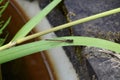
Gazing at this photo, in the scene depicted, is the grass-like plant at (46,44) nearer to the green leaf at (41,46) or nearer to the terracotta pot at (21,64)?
the green leaf at (41,46)

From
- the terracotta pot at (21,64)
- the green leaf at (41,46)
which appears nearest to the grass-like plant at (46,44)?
the green leaf at (41,46)

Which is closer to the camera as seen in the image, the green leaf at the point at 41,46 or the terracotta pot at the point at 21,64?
the green leaf at the point at 41,46

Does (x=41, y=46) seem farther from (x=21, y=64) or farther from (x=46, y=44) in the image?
(x=21, y=64)

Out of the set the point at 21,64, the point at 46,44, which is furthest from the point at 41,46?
the point at 21,64

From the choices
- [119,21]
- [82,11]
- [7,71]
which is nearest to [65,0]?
[82,11]

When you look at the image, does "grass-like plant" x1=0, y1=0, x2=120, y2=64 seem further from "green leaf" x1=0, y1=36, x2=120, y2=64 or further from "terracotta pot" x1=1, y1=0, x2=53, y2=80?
"terracotta pot" x1=1, y1=0, x2=53, y2=80

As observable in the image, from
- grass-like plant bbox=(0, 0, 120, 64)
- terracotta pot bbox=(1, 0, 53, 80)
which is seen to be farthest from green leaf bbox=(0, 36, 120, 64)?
terracotta pot bbox=(1, 0, 53, 80)

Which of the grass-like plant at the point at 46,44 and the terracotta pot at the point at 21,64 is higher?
the terracotta pot at the point at 21,64

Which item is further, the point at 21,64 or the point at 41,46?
the point at 21,64
